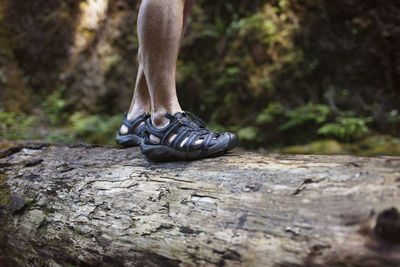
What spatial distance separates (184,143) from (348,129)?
355 centimetres

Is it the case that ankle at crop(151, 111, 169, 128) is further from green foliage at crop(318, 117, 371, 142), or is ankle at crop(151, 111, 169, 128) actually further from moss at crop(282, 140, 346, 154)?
green foliage at crop(318, 117, 371, 142)

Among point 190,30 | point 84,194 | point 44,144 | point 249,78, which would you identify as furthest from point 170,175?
point 190,30

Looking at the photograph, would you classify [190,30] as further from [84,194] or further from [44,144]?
[84,194]

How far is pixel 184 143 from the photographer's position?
1454mm

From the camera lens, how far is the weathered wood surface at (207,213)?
0.80m

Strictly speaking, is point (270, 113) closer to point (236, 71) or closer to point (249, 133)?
point (249, 133)

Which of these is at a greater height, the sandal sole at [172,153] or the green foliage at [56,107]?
the green foliage at [56,107]

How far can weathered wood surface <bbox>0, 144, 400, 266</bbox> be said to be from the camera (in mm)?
802

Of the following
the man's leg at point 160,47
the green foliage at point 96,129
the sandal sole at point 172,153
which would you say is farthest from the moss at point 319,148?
the green foliage at point 96,129

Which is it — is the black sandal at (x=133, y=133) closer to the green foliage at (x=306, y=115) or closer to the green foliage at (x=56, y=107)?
the green foliage at (x=306, y=115)

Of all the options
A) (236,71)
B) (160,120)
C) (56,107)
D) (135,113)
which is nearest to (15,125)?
(56,107)

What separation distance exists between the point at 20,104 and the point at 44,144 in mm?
A: 4979

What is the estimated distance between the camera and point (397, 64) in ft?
13.9

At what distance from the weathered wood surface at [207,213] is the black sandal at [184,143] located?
0.07 meters
